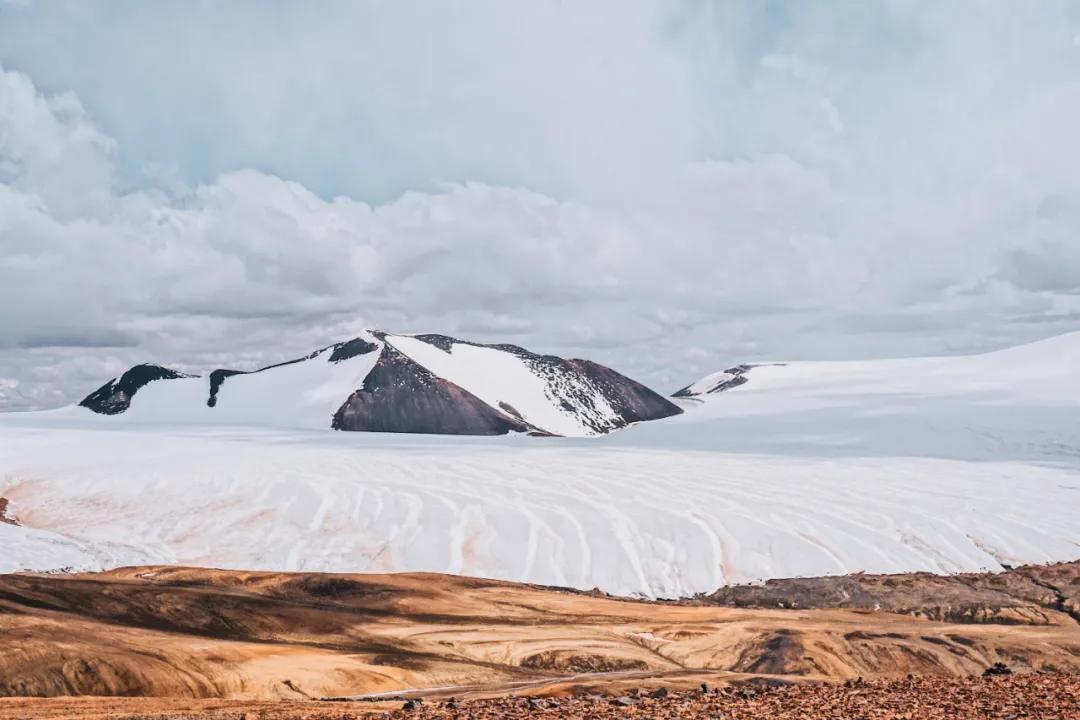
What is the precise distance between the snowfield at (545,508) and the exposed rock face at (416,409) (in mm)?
80136

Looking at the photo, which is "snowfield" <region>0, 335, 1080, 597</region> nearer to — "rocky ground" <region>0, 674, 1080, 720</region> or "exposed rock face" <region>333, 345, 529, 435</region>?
"rocky ground" <region>0, 674, 1080, 720</region>

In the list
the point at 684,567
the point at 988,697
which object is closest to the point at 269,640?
the point at 988,697

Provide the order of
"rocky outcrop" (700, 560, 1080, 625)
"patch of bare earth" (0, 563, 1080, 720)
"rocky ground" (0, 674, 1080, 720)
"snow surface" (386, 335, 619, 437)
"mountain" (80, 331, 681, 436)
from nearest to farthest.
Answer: "rocky ground" (0, 674, 1080, 720) < "patch of bare earth" (0, 563, 1080, 720) < "rocky outcrop" (700, 560, 1080, 625) < "mountain" (80, 331, 681, 436) < "snow surface" (386, 335, 619, 437)

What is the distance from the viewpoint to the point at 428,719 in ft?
45.5

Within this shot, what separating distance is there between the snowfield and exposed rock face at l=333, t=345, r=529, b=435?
80136 millimetres

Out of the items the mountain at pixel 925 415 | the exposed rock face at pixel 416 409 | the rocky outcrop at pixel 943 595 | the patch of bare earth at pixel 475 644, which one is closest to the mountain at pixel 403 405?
the exposed rock face at pixel 416 409

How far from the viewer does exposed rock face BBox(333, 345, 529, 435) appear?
170250 millimetres

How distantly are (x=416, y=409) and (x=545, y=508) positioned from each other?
121m

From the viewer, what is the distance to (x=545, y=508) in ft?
186

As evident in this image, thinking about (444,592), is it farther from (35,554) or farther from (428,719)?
(428,719)

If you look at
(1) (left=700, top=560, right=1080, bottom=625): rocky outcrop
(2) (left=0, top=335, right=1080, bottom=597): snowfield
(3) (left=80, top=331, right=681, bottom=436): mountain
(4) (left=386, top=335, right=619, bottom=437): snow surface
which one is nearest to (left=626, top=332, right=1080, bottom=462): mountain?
(2) (left=0, top=335, right=1080, bottom=597): snowfield

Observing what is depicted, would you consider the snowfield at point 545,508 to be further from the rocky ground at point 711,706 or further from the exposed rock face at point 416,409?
the exposed rock face at point 416,409

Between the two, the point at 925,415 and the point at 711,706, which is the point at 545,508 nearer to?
the point at 711,706

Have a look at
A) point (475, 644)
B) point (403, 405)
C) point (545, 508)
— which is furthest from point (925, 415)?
point (403, 405)
